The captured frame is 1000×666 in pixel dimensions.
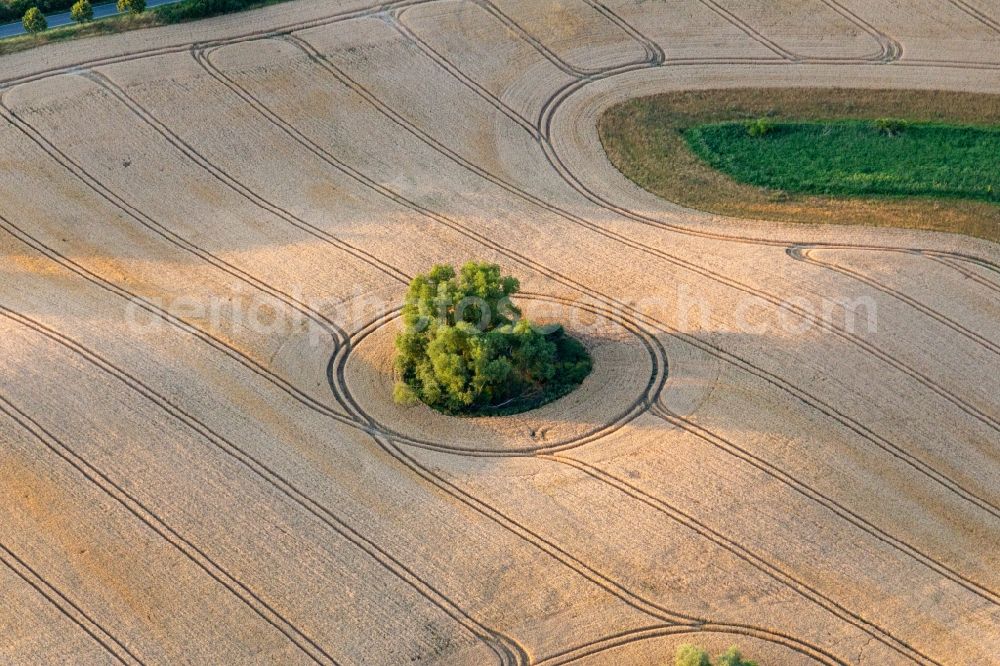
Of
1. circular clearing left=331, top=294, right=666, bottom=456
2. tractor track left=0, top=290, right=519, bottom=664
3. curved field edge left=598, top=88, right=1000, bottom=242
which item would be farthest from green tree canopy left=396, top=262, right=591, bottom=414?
curved field edge left=598, top=88, right=1000, bottom=242

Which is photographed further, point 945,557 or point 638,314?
point 638,314

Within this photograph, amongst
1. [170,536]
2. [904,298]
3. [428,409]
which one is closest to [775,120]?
[904,298]

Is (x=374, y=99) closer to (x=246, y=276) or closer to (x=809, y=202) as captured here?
(x=246, y=276)

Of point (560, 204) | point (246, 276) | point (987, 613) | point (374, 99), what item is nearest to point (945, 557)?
point (987, 613)

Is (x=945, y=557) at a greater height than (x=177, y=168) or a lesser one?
lesser

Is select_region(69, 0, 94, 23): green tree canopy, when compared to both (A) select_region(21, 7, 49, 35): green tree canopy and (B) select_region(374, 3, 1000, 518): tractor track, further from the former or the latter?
(B) select_region(374, 3, 1000, 518): tractor track

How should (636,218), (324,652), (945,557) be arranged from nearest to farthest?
(324,652)
(945,557)
(636,218)
